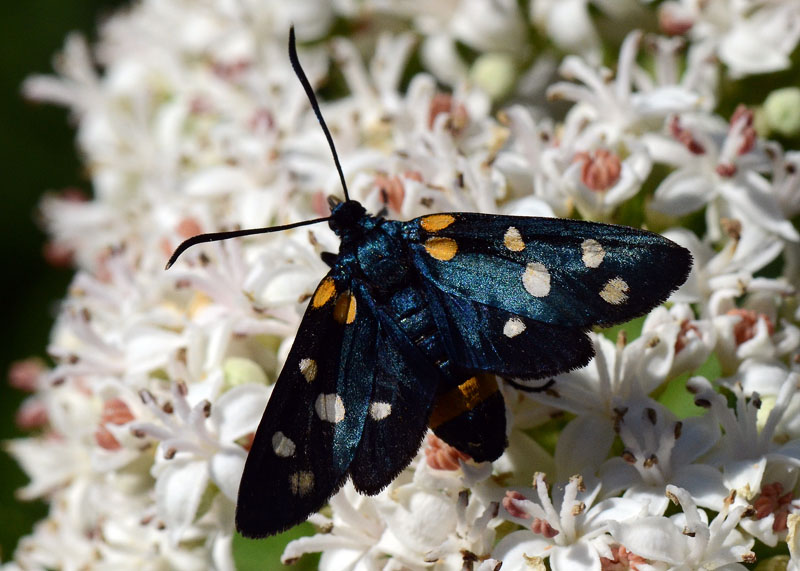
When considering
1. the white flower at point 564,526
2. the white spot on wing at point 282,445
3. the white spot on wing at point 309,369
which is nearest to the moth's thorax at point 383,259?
the white spot on wing at point 309,369

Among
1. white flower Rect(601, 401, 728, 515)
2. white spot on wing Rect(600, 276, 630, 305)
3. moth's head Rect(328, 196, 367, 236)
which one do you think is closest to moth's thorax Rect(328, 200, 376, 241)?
moth's head Rect(328, 196, 367, 236)

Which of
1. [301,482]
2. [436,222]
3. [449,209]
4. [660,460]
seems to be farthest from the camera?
[449,209]

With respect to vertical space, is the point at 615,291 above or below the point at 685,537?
above

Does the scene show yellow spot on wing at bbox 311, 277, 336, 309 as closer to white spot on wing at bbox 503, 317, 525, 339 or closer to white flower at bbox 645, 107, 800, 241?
white spot on wing at bbox 503, 317, 525, 339

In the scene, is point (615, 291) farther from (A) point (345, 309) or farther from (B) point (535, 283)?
(A) point (345, 309)

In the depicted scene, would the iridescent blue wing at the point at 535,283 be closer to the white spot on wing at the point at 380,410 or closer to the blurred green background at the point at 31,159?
the white spot on wing at the point at 380,410

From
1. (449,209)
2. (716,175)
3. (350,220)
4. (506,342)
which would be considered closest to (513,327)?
(506,342)

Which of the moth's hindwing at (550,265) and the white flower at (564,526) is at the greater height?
the moth's hindwing at (550,265)
